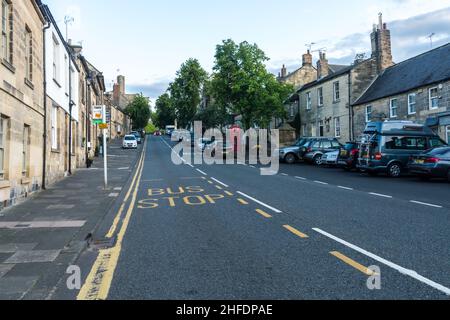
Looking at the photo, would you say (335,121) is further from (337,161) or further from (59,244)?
(59,244)

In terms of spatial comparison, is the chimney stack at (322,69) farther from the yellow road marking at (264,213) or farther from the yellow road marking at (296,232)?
the yellow road marking at (296,232)

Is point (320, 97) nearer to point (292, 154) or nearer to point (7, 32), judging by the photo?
point (292, 154)

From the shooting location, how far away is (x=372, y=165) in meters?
20.2

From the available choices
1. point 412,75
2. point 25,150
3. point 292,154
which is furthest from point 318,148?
point 25,150

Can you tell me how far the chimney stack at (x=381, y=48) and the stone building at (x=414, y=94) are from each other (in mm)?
748

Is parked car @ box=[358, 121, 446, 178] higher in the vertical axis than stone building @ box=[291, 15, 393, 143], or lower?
lower

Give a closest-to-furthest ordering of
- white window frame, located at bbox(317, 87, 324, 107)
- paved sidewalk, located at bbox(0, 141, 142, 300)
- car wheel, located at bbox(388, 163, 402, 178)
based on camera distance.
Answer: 1. paved sidewalk, located at bbox(0, 141, 142, 300)
2. car wheel, located at bbox(388, 163, 402, 178)
3. white window frame, located at bbox(317, 87, 324, 107)

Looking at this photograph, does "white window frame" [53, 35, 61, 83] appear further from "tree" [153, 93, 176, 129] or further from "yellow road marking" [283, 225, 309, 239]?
"tree" [153, 93, 176, 129]

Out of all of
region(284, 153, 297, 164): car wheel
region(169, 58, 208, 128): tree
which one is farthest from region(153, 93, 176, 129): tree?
region(284, 153, 297, 164): car wheel

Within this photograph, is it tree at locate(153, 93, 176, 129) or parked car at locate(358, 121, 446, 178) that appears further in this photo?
tree at locate(153, 93, 176, 129)

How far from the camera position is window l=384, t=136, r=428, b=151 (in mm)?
20109

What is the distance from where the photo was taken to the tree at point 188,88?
82438 mm

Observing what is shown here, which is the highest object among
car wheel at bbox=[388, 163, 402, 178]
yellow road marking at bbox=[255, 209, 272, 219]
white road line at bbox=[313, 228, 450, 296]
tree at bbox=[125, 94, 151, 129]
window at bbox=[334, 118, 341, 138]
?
tree at bbox=[125, 94, 151, 129]

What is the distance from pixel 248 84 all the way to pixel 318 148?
56.9ft
